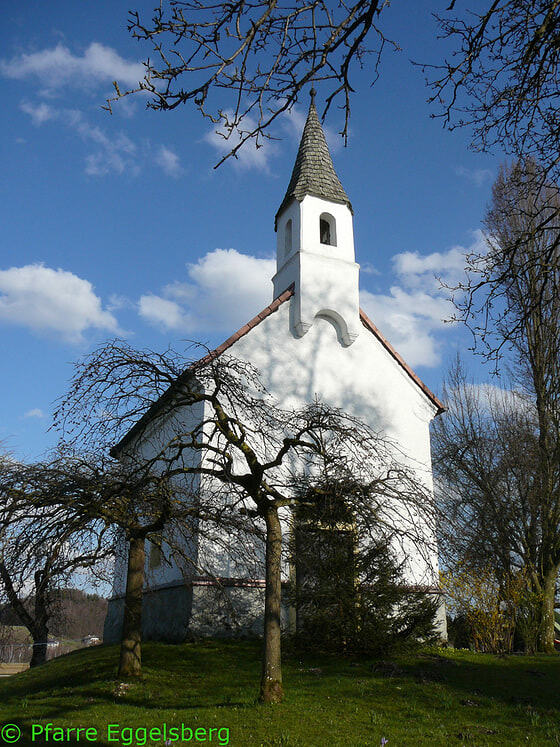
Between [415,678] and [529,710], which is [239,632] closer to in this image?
[415,678]

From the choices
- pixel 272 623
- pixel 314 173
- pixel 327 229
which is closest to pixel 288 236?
pixel 327 229

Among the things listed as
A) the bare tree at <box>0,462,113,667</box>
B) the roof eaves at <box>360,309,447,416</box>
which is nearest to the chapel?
the roof eaves at <box>360,309,447,416</box>

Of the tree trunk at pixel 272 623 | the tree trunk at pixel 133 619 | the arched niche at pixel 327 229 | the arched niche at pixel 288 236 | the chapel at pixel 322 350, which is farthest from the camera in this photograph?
the arched niche at pixel 288 236

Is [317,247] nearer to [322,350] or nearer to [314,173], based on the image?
[314,173]

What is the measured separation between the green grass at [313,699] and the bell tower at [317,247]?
9.08 meters

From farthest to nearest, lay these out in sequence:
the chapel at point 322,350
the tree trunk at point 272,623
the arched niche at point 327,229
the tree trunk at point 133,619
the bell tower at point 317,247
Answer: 1. the arched niche at point 327,229
2. the bell tower at point 317,247
3. the chapel at point 322,350
4. the tree trunk at point 133,619
5. the tree trunk at point 272,623

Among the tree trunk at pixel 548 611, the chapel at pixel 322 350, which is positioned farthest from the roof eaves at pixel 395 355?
the tree trunk at pixel 548 611

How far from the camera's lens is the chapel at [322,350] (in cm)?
1644

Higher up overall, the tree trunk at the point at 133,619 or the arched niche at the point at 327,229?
the arched niche at the point at 327,229

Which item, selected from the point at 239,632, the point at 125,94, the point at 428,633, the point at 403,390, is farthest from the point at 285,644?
the point at 125,94

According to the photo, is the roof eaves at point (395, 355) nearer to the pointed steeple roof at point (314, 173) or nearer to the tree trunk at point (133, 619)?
the pointed steeple roof at point (314, 173)

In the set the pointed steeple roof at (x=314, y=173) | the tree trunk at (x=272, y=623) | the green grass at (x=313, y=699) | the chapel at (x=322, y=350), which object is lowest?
the green grass at (x=313, y=699)

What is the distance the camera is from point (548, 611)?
1756cm

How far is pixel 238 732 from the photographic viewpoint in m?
7.39
